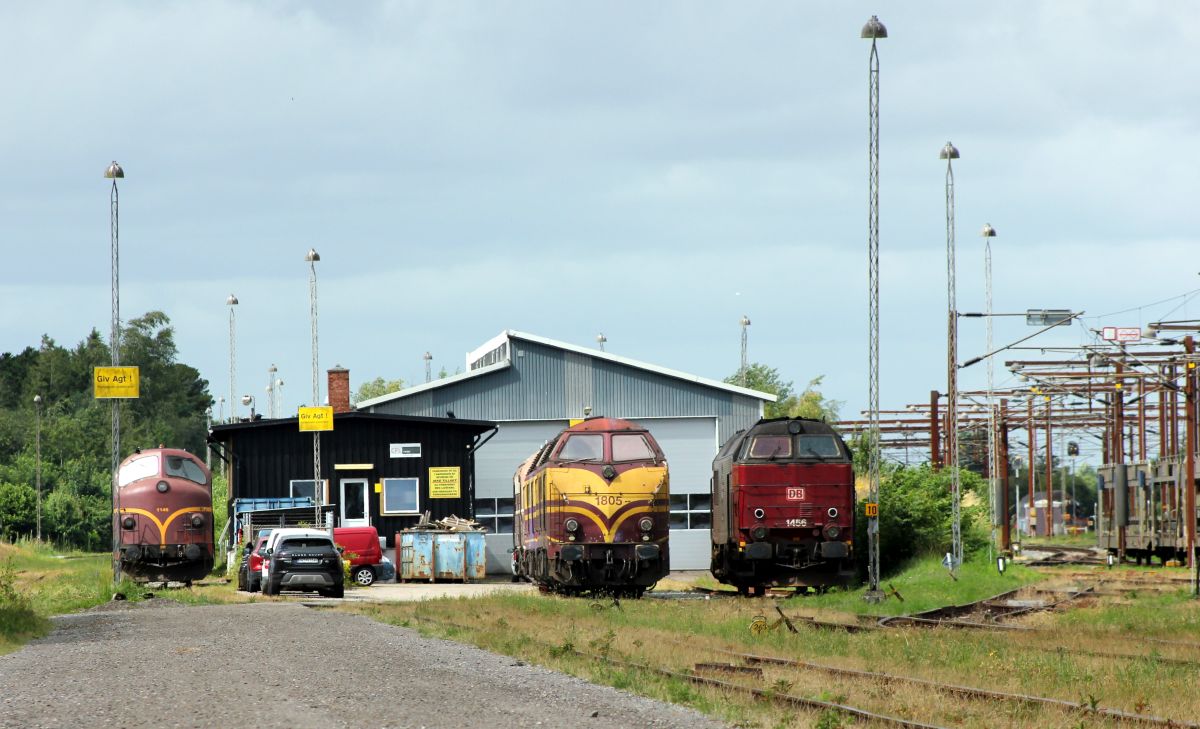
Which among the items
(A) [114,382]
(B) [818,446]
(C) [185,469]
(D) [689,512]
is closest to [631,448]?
(B) [818,446]

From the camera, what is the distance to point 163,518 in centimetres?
3612

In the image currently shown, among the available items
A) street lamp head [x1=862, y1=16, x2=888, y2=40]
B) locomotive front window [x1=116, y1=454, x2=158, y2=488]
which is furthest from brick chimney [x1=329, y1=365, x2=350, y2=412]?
street lamp head [x1=862, y1=16, x2=888, y2=40]

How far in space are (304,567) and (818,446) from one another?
1194 centimetres

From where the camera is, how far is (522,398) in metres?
50.6

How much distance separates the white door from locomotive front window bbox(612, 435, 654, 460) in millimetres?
19946

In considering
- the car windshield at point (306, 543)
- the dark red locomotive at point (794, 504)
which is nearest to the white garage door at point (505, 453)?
the car windshield at point (306, 543)

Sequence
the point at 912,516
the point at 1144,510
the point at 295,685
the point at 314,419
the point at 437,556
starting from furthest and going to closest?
the point at 1144,510 → the point at 437,556 → the point at 314,419 → the point at 912,516 → the point at 295,685

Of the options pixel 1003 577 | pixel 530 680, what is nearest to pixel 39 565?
pixel 1003 577

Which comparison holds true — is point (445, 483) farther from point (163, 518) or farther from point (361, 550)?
point (163, 518)

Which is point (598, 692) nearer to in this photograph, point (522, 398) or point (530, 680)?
point (530, 680)

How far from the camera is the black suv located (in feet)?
108

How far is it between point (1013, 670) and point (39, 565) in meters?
49.5

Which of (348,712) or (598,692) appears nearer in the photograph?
(348,712)

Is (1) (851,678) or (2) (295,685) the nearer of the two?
(2) (295,685)
